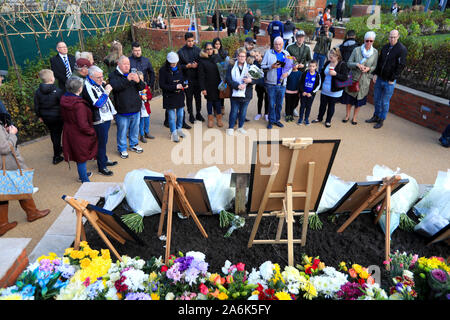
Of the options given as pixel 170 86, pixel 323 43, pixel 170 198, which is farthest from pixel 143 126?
pixel 323 43

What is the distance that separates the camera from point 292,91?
668 cm

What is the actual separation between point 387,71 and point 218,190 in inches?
184

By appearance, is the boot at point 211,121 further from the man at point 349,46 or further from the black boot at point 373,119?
the man at point 349,46

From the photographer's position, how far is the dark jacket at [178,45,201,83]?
643 cm

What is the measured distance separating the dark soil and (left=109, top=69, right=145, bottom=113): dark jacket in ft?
7.17

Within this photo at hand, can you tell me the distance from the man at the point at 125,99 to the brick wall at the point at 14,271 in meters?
3.06

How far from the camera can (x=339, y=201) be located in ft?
11.7

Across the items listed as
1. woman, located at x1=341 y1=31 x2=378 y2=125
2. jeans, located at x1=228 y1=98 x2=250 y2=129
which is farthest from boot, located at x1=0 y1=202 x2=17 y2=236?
woman, located at x1=341 y1=31 x2=378 y2=125

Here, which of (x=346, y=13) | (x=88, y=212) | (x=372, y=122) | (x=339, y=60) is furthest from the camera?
(x=346, y=13)

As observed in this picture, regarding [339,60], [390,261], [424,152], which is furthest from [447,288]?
[339,60]

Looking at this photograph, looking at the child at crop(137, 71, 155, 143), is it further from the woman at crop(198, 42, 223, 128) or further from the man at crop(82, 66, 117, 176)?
the woman at crop(198, 42, 223, 128)

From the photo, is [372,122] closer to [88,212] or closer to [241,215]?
[241,215]

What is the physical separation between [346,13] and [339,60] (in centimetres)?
1875

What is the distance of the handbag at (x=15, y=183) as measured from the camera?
3.58 m
